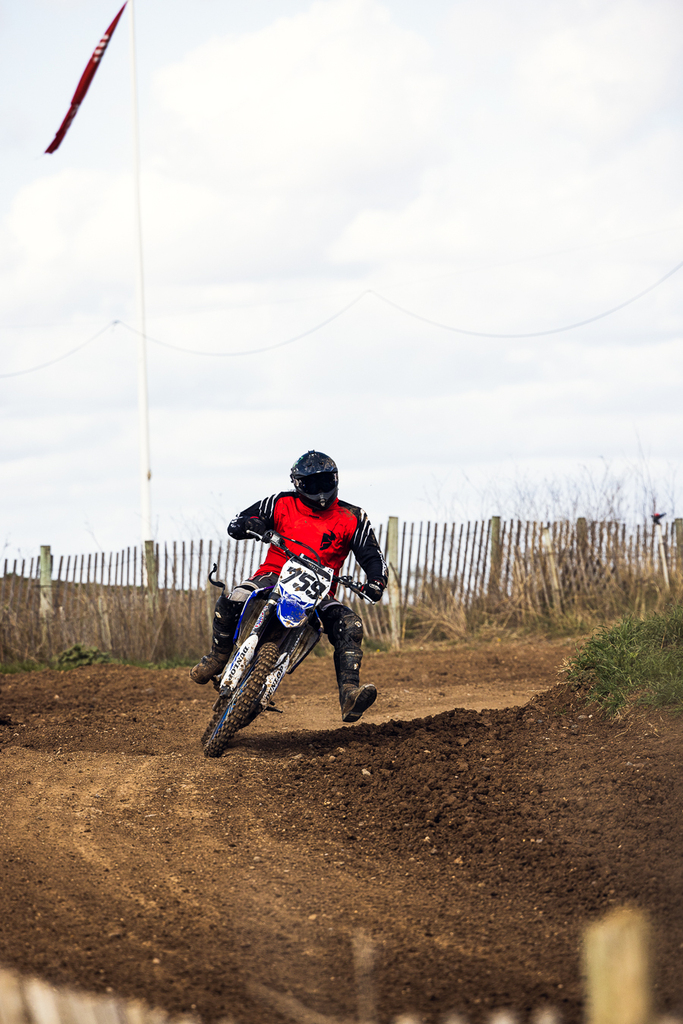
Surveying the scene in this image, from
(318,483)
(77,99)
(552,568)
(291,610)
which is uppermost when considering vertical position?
(77,99)

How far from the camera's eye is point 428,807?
5.34 meters

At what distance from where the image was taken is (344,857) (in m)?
4.73

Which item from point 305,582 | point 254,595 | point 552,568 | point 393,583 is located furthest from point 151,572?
point 305,582

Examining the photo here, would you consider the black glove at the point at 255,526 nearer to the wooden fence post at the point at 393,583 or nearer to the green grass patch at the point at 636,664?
the green grass patch at the point at 636,664

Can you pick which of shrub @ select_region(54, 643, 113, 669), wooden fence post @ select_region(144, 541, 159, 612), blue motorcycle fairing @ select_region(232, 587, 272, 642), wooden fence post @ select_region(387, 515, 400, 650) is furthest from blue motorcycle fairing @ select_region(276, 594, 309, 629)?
wooden fence post @ select_region(144, 541, 159, 612)

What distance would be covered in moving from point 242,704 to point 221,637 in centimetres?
76

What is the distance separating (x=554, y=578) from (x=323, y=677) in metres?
5.57

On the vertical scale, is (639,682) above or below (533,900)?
above

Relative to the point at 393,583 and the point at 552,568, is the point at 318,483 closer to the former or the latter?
the point at 393,583

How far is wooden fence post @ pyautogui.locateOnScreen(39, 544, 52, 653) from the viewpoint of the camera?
14.7 meters

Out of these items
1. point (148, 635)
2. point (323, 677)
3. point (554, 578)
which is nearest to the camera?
point (323, 677)

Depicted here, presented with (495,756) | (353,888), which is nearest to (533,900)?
(353,888)

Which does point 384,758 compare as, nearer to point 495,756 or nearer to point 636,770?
point 495,756

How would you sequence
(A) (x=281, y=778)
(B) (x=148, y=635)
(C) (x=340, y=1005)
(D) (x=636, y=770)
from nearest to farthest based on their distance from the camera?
(C) (x=340, y=1005) < (D) (x=636, y=770) < (A) (x=281, y=778) < (B) (x=148, y=635)
